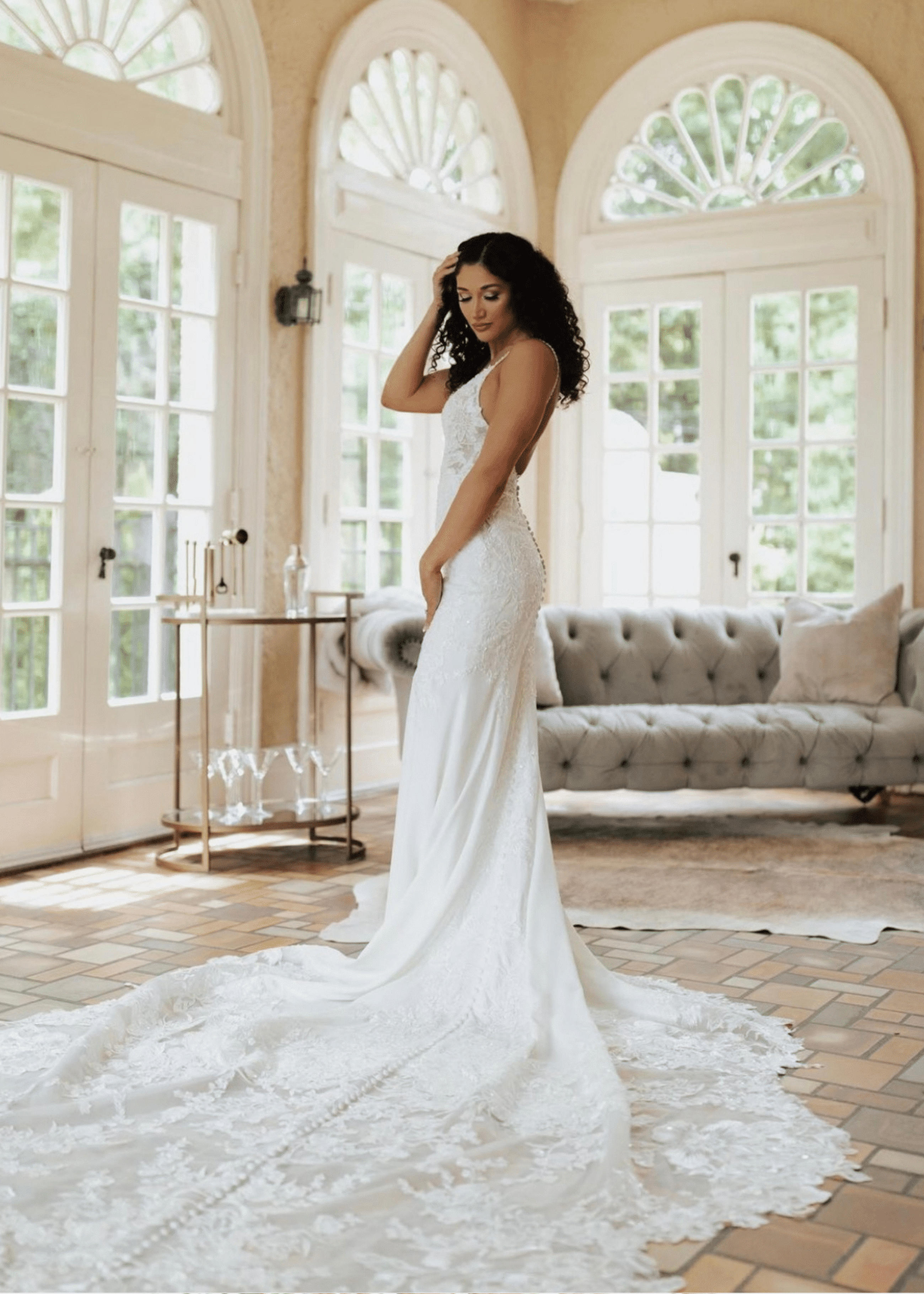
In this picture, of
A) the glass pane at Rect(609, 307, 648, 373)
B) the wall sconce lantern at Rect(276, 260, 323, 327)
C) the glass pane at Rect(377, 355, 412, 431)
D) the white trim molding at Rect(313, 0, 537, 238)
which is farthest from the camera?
the glass pane at Rect(609, 307, 648, 373)

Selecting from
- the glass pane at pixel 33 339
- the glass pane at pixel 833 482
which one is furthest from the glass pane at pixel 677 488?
the glass pane at pixel 33 339

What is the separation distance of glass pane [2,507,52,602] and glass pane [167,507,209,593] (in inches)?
20.5

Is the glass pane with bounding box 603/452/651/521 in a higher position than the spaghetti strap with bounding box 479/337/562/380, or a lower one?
higher

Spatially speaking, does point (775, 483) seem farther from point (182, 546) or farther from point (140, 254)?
point (140, 254)

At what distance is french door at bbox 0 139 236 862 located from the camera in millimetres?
4562

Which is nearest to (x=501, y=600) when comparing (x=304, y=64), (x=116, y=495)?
(x=116, y=495)

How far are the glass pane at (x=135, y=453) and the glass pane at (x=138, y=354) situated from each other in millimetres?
76

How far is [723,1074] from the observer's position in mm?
2566

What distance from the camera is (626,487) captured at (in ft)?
22.7

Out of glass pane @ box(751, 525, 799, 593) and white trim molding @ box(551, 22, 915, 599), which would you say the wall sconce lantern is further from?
glass pane @ box(751, 525, 799, 593)

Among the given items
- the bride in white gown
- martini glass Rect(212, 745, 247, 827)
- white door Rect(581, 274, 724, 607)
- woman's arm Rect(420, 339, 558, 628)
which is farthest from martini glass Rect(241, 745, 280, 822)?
A: white door Rect(581, 274, 724, 607)

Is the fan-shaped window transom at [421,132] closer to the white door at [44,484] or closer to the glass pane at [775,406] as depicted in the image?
the glass pane at [775,406]

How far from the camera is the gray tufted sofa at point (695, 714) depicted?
497cm

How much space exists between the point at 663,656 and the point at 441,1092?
3438 mm
